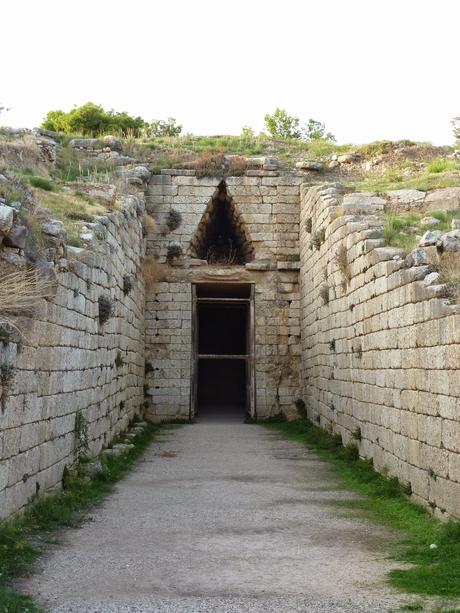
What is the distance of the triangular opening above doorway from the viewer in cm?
1798

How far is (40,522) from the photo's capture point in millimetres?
6973

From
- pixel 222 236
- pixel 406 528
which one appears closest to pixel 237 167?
pixel 222 236

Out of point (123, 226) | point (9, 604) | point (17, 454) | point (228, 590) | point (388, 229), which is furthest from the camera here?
point (123, 226)

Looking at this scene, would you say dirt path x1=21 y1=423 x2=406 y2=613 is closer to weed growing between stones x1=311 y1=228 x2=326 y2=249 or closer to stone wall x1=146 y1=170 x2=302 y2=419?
weed growing between stones x1=311 y1=228 x2=326 y2=249

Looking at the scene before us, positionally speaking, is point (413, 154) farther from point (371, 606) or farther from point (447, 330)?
point (371, 606)

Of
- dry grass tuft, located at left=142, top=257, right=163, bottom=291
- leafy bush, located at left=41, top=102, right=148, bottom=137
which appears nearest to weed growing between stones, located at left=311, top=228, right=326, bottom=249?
dry grass tuft, located at left=142, top=257, right=163, bottom=291

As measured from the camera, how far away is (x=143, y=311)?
17.2 meters

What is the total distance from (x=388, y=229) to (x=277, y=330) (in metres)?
7.33

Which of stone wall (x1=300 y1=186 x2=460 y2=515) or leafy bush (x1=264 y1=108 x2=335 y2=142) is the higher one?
leafy bush (x1=264 y1=108 x2=335 y2=142)

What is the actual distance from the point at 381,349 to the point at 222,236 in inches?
388

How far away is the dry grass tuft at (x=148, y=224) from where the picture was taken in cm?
1670

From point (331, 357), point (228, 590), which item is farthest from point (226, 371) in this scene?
point (228, 590)

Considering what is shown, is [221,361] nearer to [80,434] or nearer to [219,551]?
[80,434]

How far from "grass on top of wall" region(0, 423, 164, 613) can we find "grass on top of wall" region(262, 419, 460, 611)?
2.74 m
